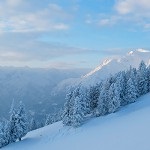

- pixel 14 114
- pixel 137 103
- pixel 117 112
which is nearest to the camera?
pixel 14 114

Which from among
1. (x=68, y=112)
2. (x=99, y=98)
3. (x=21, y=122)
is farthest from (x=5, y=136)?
(x=99, y=98)

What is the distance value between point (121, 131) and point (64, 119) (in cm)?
2221

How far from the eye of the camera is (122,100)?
97.3 m

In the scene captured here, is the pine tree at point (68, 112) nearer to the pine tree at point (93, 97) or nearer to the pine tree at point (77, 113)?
the pine tree at point (77, 113)

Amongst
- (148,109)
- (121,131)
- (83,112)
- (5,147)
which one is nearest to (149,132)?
(121,131)

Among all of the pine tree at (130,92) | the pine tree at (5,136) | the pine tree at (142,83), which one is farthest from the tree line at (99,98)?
the pine tree at (5,136)

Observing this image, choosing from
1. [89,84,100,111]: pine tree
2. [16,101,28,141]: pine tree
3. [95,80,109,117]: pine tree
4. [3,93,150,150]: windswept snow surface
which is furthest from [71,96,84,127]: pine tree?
[89,84,100,111]: pine tree

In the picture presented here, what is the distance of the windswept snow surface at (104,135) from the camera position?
196ft

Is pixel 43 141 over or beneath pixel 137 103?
beneath

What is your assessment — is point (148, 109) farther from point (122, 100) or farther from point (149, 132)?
point (149, 132)

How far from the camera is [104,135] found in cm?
6819

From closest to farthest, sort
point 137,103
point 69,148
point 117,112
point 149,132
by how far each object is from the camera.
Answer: point 149,132, point 69,148, point 117,112, point 137,103

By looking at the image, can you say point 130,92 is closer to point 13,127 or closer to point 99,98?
point 99,98

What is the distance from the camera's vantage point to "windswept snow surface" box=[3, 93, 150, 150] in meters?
59.7
